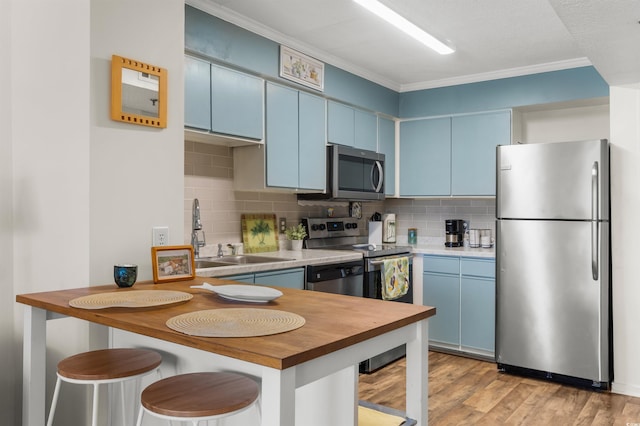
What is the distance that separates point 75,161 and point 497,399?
2894 mm

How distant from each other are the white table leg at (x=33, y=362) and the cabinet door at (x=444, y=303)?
128 inches

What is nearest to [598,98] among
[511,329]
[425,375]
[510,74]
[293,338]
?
[510,74]

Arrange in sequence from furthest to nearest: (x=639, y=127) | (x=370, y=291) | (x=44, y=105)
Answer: (x=370, y=291) → (x=639, y=127) → (x=44, y=105)

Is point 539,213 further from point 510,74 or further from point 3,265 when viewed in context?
point 3,265

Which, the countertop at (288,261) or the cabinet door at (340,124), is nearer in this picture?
the countertop at (288,261)

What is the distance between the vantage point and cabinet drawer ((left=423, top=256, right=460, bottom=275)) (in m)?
4.30

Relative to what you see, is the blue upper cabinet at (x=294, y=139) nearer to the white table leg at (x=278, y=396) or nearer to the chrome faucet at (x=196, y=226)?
the chrome faucet at (x=196, y=226)

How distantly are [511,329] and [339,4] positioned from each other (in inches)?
103

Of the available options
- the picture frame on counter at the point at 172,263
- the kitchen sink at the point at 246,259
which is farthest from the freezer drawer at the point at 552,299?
the picture frame on counter at the point at 172,263

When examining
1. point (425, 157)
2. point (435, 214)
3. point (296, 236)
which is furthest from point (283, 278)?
point (435, 214)

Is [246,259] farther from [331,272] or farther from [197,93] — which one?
[197,93]

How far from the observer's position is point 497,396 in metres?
3.36

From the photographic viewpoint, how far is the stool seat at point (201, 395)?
130 cm

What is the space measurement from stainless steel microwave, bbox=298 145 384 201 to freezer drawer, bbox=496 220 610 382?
3.76ft
